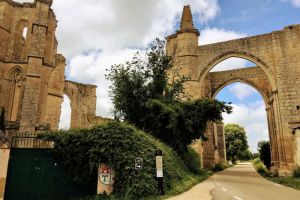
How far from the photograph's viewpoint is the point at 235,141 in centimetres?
5094

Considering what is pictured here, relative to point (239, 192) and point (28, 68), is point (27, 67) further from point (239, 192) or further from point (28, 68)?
point (239, 192)

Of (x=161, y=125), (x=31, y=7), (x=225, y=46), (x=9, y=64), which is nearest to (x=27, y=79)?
(x=9, y=64)

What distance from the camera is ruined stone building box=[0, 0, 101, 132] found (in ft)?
53.6

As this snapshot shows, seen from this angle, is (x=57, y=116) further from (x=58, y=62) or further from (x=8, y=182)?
(x=8, y=182)

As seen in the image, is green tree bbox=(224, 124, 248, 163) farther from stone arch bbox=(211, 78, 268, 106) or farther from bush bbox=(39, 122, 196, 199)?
bush bbox=(39, 122, 196, 199)

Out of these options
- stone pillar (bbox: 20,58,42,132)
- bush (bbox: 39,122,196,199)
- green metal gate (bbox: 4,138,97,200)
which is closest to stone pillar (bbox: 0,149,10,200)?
green metal gate (bbox: 4,138,97,200)

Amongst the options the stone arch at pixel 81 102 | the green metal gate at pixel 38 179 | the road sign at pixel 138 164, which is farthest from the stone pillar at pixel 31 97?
the road sign at pixel 138 164

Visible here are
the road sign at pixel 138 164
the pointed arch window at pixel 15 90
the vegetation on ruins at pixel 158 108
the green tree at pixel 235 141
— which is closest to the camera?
the road sign at pixel 138 164

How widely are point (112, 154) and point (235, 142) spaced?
46.3 metres

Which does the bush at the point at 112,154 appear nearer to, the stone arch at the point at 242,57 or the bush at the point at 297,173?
the bush at the point at 297,173

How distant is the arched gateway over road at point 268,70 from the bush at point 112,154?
10.7 meters

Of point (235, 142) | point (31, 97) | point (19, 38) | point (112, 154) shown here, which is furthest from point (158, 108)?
point (235, 142)

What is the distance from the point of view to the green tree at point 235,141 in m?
50.6

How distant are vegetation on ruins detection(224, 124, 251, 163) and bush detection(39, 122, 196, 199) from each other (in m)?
44.5
